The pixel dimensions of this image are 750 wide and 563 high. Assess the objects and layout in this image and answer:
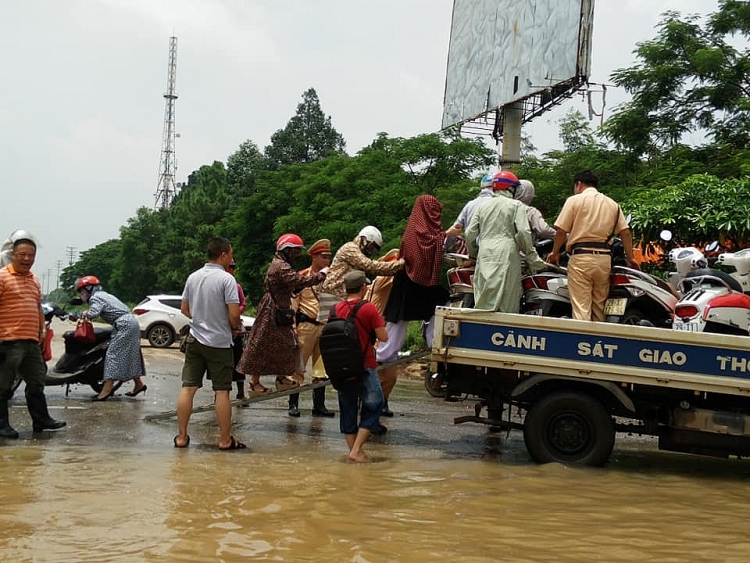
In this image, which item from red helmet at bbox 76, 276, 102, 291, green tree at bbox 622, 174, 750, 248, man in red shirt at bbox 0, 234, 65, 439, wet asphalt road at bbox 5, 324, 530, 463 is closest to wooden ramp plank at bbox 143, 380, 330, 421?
wet asphalt road at bbox 5, 324, 530, 463

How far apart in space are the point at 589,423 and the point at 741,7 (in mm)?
20421

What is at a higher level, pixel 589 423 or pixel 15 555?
pixel 589 423

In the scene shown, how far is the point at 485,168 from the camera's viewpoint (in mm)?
30016

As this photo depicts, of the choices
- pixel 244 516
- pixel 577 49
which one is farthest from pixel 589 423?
pixel 577 49

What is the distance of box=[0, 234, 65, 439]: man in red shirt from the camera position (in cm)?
837

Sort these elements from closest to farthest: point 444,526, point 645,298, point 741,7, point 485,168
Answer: point 444,526
point 645,298
point 741,7
point 485,168

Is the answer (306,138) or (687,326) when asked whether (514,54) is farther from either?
(306,138)

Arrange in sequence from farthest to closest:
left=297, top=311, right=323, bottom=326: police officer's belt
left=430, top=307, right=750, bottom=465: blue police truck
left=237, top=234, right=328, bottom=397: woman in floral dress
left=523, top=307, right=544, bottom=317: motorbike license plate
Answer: left=297, top=311, right=323, bottom=326: police officer's belt, left=237, top=234, right=328, bottom=397: woman in floral dress, left=523, top=307, right=544, bottom=317: motorbike license plate, left=430, top=307, right=750, bottom=465: blue police truck

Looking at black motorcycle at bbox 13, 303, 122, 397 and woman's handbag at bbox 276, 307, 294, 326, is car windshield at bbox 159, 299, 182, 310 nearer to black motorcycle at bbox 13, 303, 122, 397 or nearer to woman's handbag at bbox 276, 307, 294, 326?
black motorcycle at bbox 13, 303, 122, 397

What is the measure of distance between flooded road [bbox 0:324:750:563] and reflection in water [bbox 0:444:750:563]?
14 mm

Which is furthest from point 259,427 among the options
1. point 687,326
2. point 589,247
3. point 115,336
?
point 687,326

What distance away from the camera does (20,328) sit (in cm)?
841

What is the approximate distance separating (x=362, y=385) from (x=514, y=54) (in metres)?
17.9

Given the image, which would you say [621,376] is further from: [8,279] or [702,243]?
[702,243]
